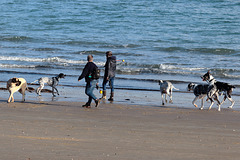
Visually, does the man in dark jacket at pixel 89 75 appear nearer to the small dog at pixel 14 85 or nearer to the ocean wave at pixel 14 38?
the small dog at pixel 14 85

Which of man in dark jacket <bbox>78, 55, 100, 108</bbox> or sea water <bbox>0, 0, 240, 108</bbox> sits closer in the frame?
man in dark jacket <bbox>78, 55, 100, 108</bbox>

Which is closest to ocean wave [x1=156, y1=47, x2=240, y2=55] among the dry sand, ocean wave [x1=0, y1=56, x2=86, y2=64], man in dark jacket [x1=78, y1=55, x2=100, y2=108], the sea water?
the sea water

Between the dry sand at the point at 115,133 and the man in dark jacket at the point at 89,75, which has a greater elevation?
the man in dark jacket at the point at 89,75

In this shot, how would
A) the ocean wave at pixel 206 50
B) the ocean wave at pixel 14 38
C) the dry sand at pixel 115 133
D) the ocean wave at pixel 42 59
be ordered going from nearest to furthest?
the dry sand at pixel 115 133, the ocean wave at pixel 42 59, the ocean wave at pixel 206 50, the ocean wave at pixel 14 38

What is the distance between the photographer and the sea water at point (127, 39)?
888 inches

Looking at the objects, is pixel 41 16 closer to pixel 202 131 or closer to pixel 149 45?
pixel 149 45

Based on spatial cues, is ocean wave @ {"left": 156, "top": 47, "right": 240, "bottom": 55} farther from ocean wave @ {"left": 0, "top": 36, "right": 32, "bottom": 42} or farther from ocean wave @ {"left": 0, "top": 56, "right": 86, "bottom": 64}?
ocean wave @ {"left": 0, "top": 36, "right": 32, "bottom": 42}

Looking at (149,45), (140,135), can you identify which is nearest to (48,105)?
(140,135)

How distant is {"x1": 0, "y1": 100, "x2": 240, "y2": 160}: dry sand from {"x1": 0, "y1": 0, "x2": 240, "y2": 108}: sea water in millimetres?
4980

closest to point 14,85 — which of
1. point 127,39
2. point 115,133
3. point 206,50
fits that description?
point 115,133

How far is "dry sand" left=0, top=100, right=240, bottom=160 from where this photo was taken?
7.12 meters

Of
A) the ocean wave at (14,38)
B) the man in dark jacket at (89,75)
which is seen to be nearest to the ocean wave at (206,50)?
the ocean wave at (14,38)

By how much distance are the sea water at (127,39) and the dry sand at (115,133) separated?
4.98 metres

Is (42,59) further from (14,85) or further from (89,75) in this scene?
(89,75)
